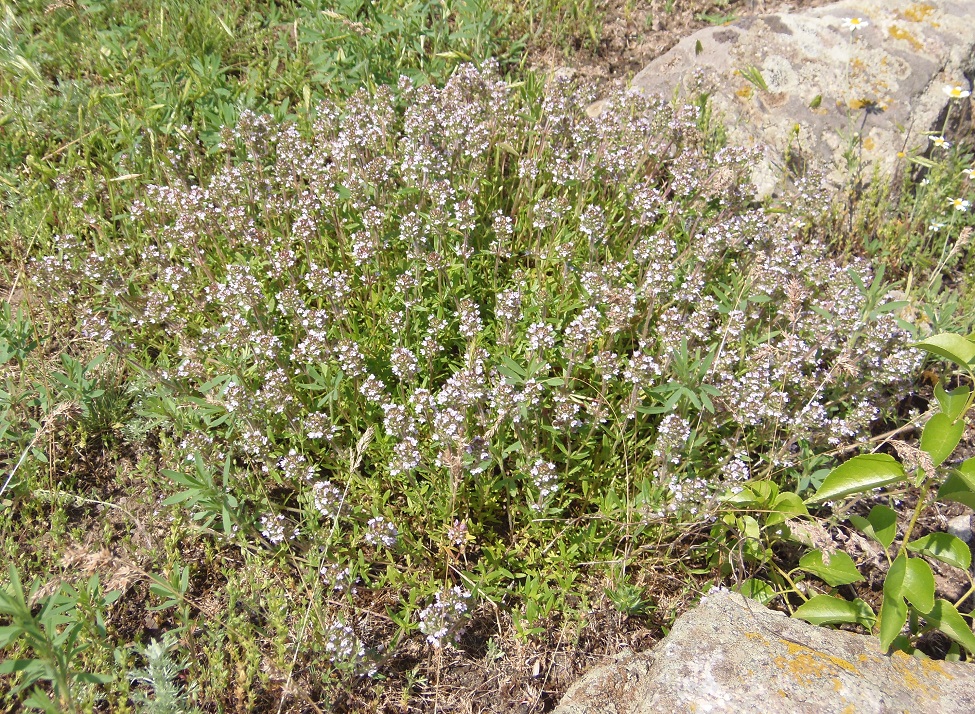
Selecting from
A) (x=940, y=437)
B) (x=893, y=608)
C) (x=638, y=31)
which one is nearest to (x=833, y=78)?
(x=638, y=31)

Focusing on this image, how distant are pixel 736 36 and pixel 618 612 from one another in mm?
5504

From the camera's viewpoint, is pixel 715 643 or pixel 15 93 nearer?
pixel 715 643

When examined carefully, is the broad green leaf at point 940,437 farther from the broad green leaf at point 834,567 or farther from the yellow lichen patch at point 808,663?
the yellow lichen patch at point 808,663

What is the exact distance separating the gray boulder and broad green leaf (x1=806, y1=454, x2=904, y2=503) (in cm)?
318

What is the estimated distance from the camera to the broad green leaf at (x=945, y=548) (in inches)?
127

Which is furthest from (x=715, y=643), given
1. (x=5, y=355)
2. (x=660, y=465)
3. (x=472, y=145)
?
(x=5, y=355)

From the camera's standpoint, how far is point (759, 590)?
3750mm

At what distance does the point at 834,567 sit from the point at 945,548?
0.49m

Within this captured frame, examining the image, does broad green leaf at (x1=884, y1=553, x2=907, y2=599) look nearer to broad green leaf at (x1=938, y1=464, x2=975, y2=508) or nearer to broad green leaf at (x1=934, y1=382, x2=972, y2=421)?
broad green leaf at (x1=938, y1=464, x2=975, y2=508)

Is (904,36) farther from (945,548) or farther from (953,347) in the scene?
(945,548)

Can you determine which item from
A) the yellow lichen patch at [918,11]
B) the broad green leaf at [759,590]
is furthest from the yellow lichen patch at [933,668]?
the yellow lichen patch at [918,11]

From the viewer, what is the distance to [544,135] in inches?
209

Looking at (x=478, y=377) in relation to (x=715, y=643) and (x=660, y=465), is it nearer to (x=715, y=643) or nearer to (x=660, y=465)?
(x=660, y=465)

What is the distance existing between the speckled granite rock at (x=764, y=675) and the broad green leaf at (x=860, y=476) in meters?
0.64
